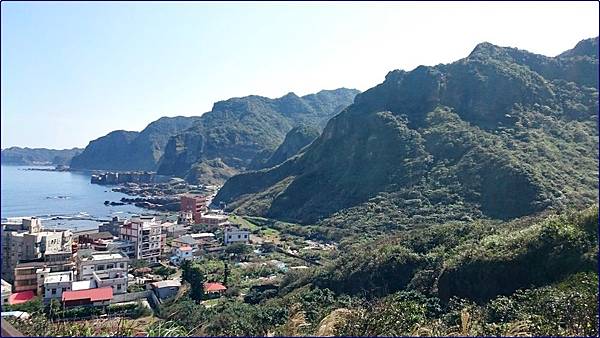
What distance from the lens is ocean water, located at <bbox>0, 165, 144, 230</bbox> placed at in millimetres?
40194

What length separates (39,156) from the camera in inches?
4884

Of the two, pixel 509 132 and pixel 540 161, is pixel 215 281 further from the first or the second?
pixel 509 132

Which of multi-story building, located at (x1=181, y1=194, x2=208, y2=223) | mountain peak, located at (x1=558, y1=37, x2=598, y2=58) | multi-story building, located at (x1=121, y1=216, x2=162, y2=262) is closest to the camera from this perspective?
multi-story building, located at (x1=121, y1=216, x2=162, y2=262)

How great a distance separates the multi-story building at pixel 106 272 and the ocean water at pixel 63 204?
1581cm

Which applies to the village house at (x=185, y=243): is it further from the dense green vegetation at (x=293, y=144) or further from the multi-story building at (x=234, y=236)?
the dense green vegetation at (x=293, y=144)

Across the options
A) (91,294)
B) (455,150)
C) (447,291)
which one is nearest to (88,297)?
(91,294)

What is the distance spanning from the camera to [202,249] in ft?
86.7

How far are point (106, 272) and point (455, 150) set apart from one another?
83.5 feet

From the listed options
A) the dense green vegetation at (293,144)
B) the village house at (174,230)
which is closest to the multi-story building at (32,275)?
the village house at (174,230)

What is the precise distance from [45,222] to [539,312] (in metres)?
38.5

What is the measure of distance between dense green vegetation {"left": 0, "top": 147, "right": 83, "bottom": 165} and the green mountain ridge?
84.5 meters

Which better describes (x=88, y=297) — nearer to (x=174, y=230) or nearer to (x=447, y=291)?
(x=447, y=291)

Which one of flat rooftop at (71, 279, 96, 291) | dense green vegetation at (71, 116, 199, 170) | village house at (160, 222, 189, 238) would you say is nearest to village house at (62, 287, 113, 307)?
flat rooftop at (71, 279, 96, 291)

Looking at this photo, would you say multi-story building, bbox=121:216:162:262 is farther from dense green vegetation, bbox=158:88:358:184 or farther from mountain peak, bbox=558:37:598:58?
dense green vegetation, bbox=158:88:358:184
